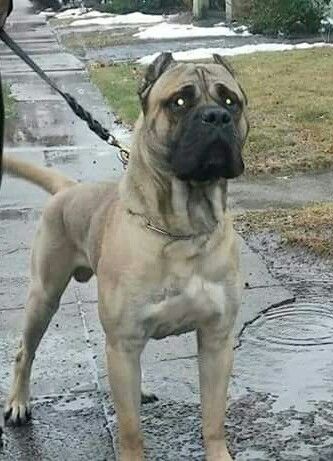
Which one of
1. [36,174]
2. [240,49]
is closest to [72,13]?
[240,49]

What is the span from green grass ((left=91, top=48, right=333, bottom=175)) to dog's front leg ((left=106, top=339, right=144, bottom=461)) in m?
5.47

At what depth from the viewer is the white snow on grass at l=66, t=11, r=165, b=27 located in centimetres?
2608

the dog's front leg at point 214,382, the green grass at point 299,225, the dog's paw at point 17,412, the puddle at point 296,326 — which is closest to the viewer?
the dog's front leg at point 214,382

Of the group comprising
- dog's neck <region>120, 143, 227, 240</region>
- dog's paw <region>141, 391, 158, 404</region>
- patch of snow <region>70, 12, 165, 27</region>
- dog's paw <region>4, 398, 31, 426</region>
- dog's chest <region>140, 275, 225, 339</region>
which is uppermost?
dog's neck <region>120, 143, 227, 240</region>

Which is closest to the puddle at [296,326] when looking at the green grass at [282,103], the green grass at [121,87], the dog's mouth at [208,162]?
the dog's mouth at [208,162]

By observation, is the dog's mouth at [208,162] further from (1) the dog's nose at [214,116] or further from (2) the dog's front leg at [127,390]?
(2) the dog's front leg at [127,390]

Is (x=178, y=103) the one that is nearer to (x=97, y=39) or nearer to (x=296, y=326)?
→ (x=296, y=326)

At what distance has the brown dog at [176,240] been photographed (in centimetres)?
395

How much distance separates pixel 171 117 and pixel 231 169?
311 millimetres

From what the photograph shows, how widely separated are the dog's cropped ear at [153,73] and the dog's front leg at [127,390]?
3.22 ft

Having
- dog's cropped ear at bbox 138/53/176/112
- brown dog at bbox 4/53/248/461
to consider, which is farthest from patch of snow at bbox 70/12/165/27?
brown dog at bbox 4/53/248/461

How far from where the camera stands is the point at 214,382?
4.30m

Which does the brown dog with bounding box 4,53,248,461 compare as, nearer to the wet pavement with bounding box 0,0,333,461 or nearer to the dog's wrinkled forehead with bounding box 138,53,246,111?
the dog's wrinkled forehead with bounding box 138,53,246,111

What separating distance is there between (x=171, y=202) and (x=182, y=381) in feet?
4.57
